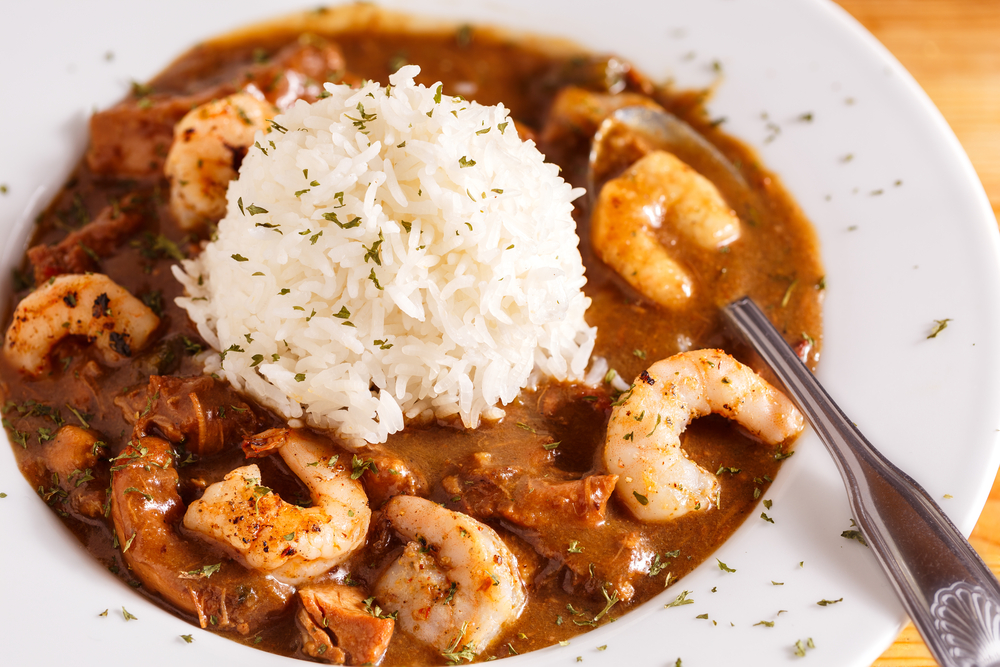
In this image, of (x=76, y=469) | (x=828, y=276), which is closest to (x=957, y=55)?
(x=828, y=276)

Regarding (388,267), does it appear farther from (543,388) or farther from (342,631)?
(342,631)

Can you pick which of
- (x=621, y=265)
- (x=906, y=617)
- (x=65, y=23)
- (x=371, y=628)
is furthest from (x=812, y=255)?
(x=65, y=23)

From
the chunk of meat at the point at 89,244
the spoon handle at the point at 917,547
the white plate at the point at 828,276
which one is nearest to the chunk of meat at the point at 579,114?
the white plate at the point at 828,276

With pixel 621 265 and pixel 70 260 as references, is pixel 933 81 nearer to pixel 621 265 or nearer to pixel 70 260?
pixel 621 265

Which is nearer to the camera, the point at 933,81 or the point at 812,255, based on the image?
the point at 812,255

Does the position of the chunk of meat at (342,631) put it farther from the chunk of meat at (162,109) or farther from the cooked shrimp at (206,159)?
the chunk of meat at (162,109)

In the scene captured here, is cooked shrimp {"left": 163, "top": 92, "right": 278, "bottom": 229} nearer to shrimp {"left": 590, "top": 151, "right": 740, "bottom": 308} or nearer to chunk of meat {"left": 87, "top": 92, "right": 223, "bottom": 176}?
chunk of meat {"left": 87, "top": 92, "right": 223, "bottom": 176}
